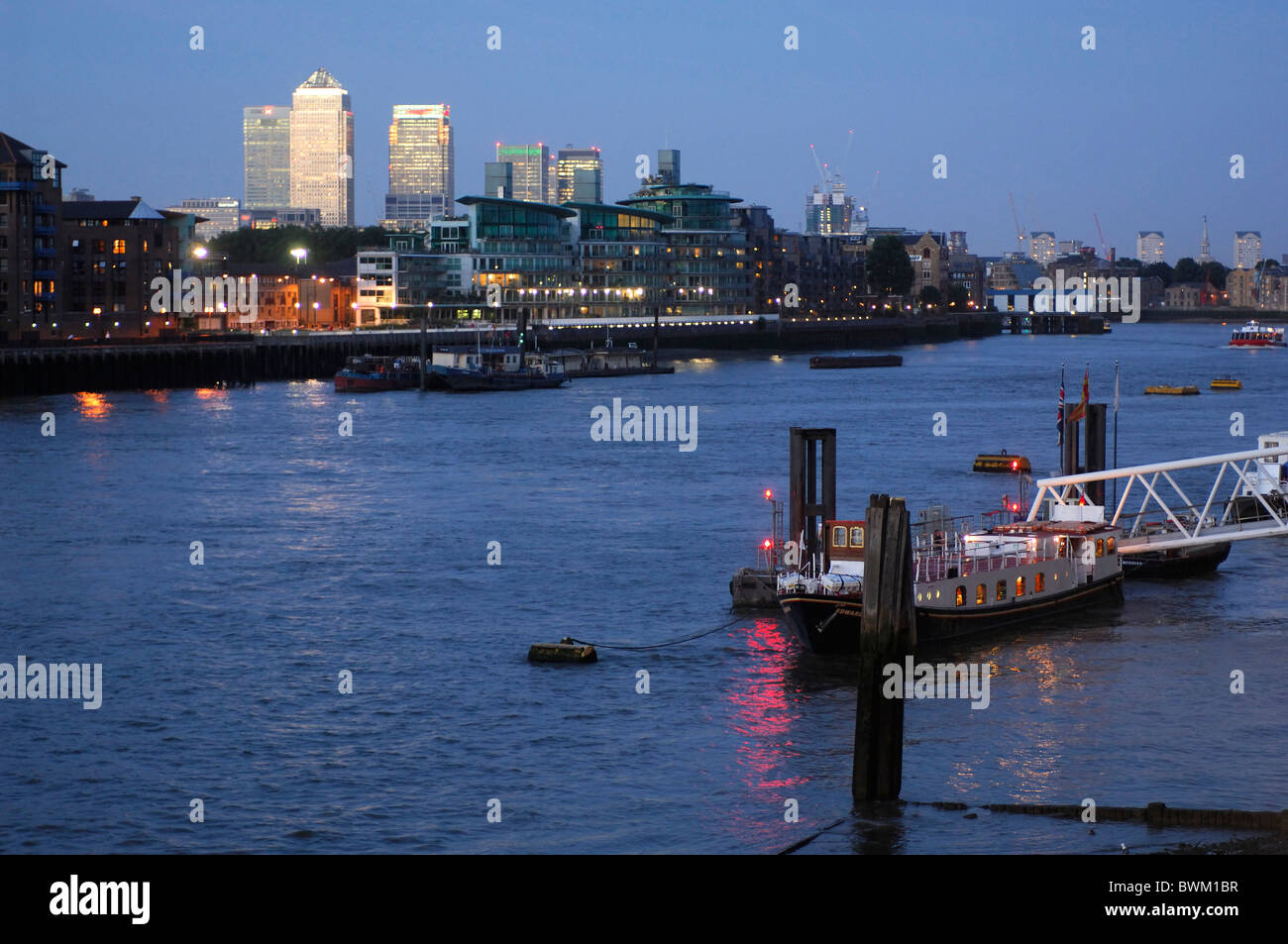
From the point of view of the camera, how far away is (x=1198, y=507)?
2024 inches

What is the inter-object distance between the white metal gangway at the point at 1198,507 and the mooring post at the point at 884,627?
550 inches

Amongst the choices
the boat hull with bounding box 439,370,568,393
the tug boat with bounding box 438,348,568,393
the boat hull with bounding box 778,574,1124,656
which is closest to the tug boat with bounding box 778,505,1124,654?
the boat hull with bounding box 778,574,1124,656

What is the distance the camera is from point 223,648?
33000 millimetres

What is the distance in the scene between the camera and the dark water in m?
22.8

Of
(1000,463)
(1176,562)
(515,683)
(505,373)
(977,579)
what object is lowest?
(515,683)

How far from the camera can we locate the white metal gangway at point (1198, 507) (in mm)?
35156

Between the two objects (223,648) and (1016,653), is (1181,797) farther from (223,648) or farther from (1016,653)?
(223,648)

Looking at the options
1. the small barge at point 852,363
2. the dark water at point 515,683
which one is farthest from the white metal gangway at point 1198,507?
the small barge at point 852,363

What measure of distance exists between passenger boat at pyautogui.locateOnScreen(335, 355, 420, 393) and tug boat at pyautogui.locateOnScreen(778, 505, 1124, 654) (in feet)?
266

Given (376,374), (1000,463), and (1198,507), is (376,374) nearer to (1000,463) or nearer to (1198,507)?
(1000,463)

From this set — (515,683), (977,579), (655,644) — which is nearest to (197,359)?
(655,644)

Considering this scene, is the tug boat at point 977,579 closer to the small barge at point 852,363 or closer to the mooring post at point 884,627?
the mooring post at point 884,627

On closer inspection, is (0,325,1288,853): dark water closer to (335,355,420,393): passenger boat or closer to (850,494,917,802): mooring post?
(850,494,917,802): mooring post

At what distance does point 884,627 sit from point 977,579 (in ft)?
43.1
